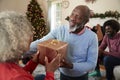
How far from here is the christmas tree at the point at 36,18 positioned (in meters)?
6.41

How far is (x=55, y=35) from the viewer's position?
196 cm

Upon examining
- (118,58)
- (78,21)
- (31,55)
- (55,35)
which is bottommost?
(118,58)

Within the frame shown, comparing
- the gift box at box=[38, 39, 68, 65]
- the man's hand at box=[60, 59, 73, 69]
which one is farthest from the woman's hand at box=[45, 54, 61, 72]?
the man's hand at box=[60, 59, 73, 69]

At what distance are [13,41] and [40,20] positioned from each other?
525 centimetres

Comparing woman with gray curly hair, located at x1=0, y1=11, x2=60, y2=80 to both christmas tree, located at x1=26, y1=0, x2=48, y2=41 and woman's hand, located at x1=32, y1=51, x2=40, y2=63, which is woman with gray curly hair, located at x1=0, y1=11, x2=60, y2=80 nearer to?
woman's hand, located at x1=32, y1=51, x2=40, y2=63

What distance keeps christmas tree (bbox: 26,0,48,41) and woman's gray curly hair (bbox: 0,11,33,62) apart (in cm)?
510

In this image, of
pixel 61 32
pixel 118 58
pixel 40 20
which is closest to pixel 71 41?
pixel 61 32

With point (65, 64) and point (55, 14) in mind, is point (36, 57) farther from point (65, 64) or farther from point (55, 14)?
point (55, 14)

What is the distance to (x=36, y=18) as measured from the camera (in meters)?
6.44

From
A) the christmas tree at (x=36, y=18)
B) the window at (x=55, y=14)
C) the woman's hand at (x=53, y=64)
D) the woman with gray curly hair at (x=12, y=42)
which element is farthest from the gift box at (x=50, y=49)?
the window at (x=55, y=14)

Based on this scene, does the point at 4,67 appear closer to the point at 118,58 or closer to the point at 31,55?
the point at 31,55

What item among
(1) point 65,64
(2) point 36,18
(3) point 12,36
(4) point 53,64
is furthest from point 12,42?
(2) point 36,18

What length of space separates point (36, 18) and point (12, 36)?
5248mm

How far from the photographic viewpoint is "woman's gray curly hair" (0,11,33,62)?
1.24 m
